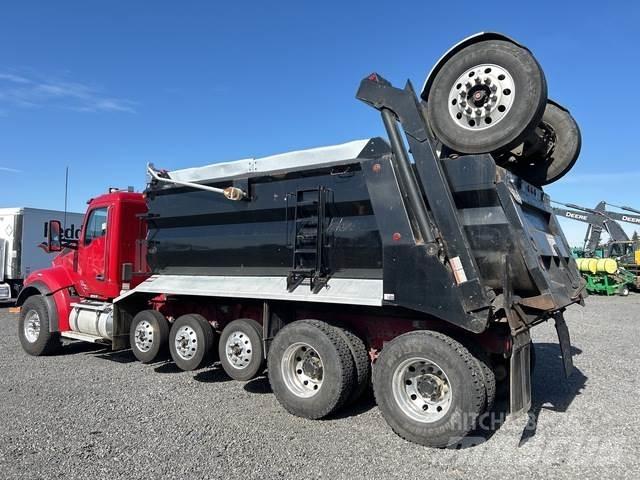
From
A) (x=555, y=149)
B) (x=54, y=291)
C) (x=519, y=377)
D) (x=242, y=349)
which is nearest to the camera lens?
(x=519, y=377)

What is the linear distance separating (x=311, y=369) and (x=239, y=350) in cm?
120

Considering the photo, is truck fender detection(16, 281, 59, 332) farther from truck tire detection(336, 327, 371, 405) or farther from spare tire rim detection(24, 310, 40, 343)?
truck tire detection(336, 327, 371, 405)

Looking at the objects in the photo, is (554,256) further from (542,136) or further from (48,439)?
(48,439)

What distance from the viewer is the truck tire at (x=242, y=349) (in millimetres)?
6121

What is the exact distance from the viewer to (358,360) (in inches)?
208

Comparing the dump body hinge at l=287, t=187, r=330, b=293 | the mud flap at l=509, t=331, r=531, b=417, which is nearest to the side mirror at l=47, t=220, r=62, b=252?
the dump body hinge at l=287, t=187, r=330, b=293

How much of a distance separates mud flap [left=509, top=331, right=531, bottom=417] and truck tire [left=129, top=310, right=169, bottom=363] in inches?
186

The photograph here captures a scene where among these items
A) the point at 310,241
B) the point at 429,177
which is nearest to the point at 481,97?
the point at 429,177

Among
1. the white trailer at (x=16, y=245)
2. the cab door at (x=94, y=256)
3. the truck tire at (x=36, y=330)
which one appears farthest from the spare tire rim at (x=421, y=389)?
the white trailer at (x=16, y=245)

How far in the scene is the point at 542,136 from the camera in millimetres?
5633

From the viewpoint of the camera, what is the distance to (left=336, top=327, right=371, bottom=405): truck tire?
5.27m

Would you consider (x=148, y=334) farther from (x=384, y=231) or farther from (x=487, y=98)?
(x=487, y=98)

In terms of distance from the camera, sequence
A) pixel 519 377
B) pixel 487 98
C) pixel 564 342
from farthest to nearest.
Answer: pixel 564 342
pixel 487 98
pixel 519 377

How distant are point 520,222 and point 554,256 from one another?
4.35ft
